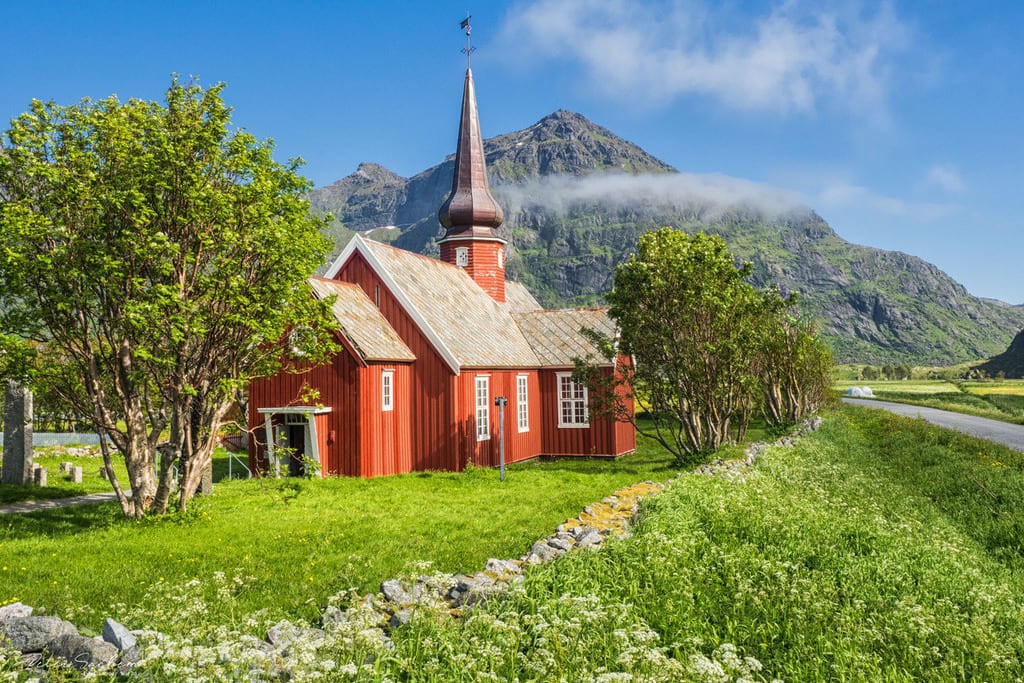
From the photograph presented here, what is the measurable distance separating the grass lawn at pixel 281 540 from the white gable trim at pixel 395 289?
185 inches

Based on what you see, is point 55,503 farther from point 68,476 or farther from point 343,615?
point 343,615

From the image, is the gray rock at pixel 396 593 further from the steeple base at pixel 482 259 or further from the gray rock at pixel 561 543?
the steeple base at pixel 482 259

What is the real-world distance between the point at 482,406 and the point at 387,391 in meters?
3.66

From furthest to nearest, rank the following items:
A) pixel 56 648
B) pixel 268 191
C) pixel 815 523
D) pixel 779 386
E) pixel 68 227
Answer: pixel 779 386 < pixel 268 191 < pixel 68 227 < pixel 815 523 < pixel 56 648

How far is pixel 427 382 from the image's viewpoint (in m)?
20.3

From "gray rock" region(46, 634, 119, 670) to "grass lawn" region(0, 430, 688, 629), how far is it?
1.35m

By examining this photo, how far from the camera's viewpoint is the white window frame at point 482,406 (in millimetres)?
21109

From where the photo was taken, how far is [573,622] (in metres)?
5.10

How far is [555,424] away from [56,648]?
20315 mm

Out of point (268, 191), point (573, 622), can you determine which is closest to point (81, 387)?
point (268, 191)

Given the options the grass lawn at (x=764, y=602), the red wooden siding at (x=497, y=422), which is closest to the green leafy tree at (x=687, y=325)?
the red wooden siding at (x=497, y=422)

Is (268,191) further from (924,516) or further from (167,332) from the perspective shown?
(924,516)

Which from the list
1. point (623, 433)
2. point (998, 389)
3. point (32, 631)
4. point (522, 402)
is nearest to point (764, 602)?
point (32, 631)

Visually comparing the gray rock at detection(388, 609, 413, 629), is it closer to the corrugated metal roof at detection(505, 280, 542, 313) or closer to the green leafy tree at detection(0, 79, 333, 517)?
the green leafy tree at detection(0, 79, 333, 517)
